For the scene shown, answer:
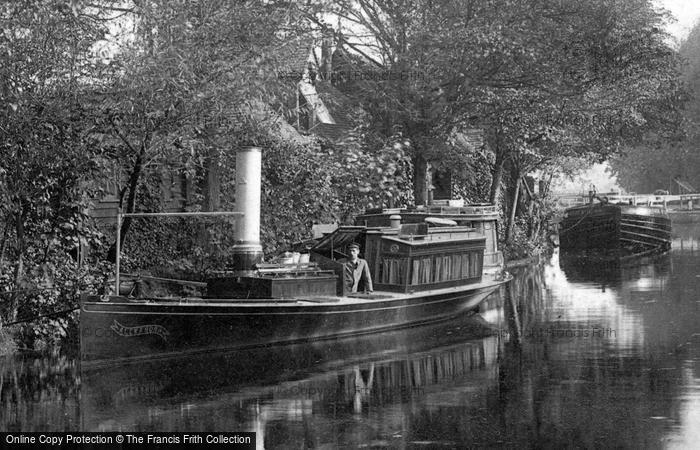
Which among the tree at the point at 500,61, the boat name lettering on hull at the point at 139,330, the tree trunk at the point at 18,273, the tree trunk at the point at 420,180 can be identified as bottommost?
the boat name lettering on hull at the point at 139,330

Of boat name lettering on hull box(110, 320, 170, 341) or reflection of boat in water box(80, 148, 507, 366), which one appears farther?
reflection of boat in water box(80, 148, 507, 366)

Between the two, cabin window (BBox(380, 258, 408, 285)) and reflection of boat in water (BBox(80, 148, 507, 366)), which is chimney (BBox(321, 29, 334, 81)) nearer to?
reflection of boat in water (BBox(80, 148, 507, 366))

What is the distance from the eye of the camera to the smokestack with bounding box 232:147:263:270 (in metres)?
18.4

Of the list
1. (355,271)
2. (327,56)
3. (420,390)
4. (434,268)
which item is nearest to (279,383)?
(420,390)

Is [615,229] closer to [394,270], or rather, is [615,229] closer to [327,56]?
[327,56]

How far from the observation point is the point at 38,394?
14.4 metres

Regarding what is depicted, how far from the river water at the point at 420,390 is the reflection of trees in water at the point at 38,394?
0.03 metres

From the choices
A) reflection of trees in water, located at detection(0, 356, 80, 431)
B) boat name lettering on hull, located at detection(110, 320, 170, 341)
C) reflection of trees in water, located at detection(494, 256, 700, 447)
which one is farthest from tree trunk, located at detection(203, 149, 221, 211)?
boat name lettering on hull, located at detection(110, 320, 170, 341)

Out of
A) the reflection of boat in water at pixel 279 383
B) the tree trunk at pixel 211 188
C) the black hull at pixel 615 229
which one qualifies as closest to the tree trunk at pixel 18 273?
the reflection of boat in water at pixel 279 383

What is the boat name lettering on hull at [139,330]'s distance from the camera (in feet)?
54.2

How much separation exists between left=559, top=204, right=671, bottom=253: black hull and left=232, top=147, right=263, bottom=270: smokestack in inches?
1201

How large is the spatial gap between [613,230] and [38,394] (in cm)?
3633

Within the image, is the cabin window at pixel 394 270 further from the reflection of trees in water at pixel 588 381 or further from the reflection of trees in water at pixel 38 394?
the reflection of trees in water at pixel 38 394

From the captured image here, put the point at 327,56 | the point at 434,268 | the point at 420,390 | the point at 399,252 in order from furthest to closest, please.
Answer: the point at 327,56, the point at 434,268, the point at 399,252, the point at 420,390
